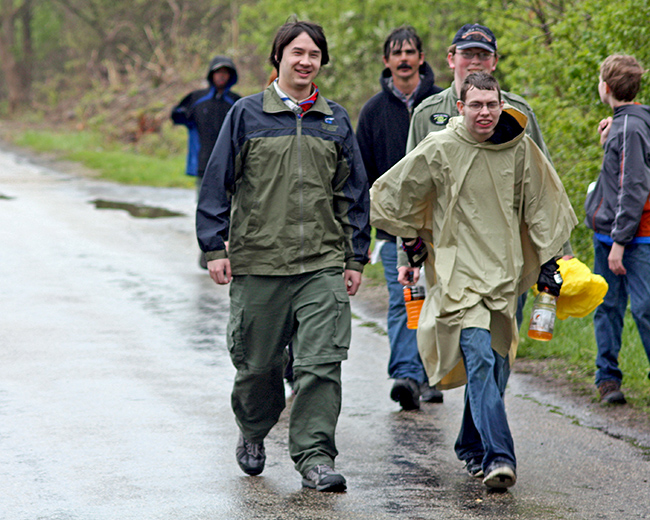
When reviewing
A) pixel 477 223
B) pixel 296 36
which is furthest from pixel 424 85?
pixel 477 223

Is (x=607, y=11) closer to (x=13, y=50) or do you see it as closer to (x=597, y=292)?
(x=597, y=292)

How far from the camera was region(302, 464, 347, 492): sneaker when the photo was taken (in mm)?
4500

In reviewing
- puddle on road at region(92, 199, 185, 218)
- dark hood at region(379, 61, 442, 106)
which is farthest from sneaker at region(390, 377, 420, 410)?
puddle on road at region(92, 199, 185, 218)

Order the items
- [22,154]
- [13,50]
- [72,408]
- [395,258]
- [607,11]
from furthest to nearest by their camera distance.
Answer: [13,50]
[22,154]
[607,11]
[395,258]
[72,408]

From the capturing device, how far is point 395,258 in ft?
21.0

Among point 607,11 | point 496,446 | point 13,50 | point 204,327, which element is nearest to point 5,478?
point 496,446

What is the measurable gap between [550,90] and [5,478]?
5.98 m

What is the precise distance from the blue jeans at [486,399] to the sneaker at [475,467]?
15 centimetres

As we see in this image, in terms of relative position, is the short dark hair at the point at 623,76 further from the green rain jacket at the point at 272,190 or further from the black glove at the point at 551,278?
the green rain jacket at the point at 272,190

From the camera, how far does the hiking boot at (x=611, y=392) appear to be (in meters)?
6.16

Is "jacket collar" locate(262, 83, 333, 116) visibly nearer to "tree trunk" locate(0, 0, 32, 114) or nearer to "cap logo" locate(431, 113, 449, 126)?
"cap logo" locate(431, 113, 449, 126)

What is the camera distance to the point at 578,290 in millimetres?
4930

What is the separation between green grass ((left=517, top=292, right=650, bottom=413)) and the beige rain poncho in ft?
6.02

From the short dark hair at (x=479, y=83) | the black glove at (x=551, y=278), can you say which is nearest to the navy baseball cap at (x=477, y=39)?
the short dark hair at (x=479, y=83)
